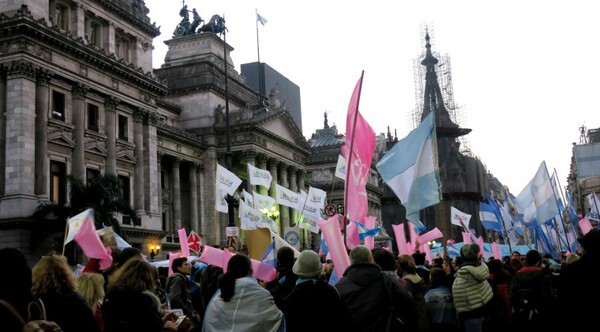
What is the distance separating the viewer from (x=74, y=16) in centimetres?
3347

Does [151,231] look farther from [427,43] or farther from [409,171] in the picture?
[427,43]

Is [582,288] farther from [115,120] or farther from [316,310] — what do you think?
[115,120]

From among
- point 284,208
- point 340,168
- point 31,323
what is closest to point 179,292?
point 31,323

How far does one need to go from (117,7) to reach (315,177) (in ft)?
164

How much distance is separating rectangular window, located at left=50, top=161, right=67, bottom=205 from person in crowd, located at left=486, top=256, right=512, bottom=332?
25421mm

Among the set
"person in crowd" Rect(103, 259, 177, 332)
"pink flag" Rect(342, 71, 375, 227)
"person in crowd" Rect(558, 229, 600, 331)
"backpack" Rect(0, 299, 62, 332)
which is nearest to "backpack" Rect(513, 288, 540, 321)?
"pink flag" Rect(342, 71, 375, 227)

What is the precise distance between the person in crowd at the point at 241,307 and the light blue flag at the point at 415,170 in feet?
23.1

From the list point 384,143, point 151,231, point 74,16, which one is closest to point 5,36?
point 74,16

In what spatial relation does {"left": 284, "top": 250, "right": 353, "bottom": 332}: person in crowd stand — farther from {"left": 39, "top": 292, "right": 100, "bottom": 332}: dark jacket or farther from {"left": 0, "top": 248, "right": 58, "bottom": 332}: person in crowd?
{"left": 0, "top": 248, "right": 58, "bottom": 332}: person in crowd

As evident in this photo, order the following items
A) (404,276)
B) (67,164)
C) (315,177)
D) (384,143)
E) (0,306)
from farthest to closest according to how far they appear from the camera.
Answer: (384,143) < (315,177) < (67,164) < (404,276) < (0,306)

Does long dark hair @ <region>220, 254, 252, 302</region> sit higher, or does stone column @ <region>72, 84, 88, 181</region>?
stone column @ <region>72, 84, 88, 181</region>

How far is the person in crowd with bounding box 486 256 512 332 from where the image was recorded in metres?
9.02

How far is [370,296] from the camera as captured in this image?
6.92 meters

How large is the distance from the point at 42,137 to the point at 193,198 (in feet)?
66.4
